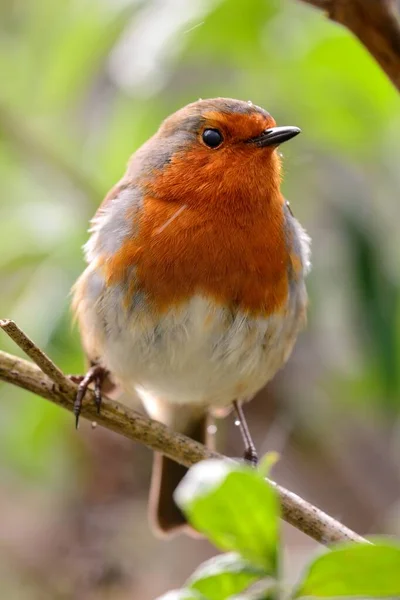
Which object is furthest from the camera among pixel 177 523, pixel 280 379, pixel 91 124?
pixel 91 124

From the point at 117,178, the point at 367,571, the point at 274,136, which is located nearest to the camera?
the point at 367,571

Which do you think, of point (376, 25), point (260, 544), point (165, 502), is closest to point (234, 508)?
point (260, 544)

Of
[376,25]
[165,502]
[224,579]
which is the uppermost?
[376,25]

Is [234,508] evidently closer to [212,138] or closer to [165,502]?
[212,138]

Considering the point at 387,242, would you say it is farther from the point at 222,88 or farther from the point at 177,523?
the point at 177,523

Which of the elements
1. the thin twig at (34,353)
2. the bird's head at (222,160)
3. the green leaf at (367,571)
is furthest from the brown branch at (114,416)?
the green leaf at (367,571)

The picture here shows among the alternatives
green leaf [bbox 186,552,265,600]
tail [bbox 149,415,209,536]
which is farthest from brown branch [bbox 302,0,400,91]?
tail [bbox 149,415,209,536]

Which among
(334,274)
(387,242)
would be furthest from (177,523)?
(387,242)
